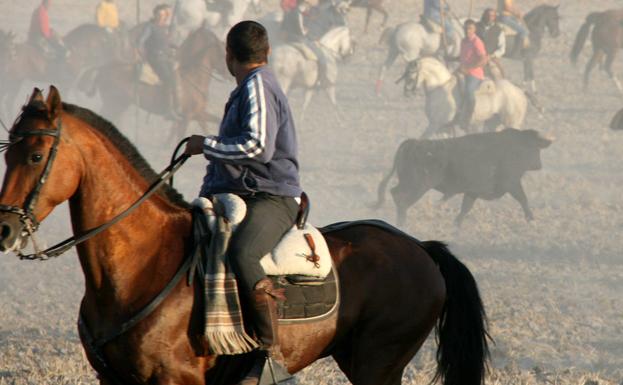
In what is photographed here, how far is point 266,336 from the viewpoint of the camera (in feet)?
14.2

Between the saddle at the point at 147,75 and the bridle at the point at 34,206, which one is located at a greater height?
the bridle at the point at 34,206

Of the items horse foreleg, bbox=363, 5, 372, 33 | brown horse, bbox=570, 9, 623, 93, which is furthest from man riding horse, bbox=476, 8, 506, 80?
horse foreleg, bbox=363, 5, 372, 33

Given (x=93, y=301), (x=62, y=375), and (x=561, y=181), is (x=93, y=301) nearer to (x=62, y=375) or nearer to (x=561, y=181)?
(x=62, y=375)

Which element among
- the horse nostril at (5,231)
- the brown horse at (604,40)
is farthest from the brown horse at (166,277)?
the brown horse at (604,40)

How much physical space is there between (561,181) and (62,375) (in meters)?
13.4

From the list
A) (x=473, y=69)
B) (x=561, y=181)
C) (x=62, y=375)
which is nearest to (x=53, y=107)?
(x=62, y=375)

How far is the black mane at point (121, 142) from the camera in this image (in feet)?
13.6

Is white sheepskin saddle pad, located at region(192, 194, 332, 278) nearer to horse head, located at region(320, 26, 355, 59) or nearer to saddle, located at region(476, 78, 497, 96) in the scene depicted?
saddle, located at region(476, 78, 497, 96)

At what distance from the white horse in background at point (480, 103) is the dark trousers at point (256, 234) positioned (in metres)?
16.5

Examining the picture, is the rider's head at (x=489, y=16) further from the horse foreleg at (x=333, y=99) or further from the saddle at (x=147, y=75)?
the saddle at (x=147, y=75)

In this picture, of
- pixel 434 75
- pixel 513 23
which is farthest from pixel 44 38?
pixel 513 23

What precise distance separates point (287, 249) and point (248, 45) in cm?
88

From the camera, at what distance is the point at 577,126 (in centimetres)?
2291

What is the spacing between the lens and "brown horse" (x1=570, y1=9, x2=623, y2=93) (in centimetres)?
2606
